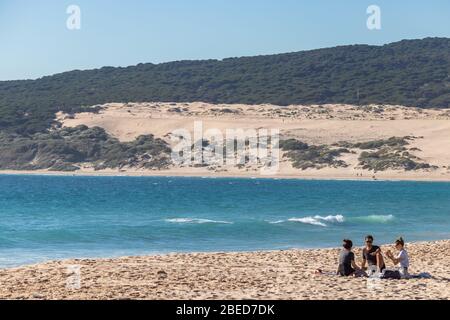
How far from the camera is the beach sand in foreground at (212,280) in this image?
48.0 ft

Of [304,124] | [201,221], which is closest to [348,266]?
[201,221]

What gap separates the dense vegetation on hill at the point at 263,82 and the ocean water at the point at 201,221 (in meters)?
66.3

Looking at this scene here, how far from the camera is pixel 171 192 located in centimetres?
6544

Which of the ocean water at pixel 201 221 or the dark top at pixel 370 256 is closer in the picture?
the dark top at pixel 370 256

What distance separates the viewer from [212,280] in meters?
16.6

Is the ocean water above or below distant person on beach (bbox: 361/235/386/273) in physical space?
below

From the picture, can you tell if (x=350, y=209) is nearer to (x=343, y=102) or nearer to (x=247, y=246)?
(x=247, y=246)

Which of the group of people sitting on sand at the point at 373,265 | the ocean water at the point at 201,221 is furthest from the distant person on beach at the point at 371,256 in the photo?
the ocean water at the point at 201,221

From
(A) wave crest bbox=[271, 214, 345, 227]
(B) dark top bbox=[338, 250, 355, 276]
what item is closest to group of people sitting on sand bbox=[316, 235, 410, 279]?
(B) dark top bbox=[338, 250, 355, 276]

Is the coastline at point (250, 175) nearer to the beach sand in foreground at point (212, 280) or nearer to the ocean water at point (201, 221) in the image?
the ocean water at point (201, 221)

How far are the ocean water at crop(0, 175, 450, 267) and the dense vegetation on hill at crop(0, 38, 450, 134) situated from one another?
218 ft

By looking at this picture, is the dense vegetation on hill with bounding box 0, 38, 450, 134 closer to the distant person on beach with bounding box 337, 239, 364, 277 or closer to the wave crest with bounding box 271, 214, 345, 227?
the wave crest with bounding box 271, 214, 345, 227

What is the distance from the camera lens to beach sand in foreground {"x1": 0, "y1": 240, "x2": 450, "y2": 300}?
1462 centimetres
